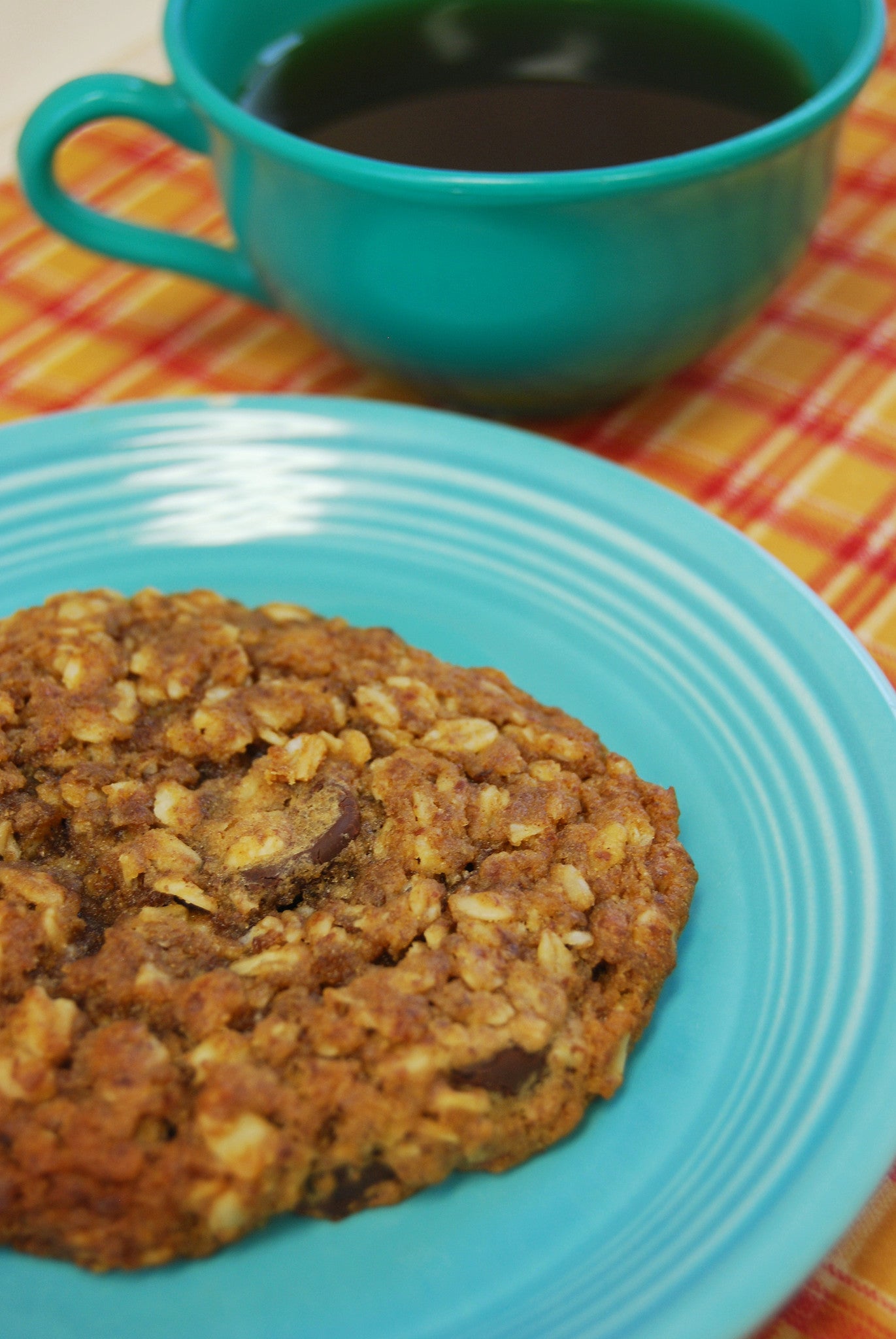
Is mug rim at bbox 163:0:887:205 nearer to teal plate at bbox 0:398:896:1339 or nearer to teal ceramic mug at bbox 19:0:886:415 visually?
teal ceramic mug at bbox 19:0:886:415

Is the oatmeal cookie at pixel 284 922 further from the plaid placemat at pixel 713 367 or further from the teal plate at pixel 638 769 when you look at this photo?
the plaid placemat at pixel 713 367

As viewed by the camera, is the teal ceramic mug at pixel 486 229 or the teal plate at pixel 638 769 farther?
the teal ceramic mug at pixel 486 229

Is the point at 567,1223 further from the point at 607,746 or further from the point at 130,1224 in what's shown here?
the point at 607,746

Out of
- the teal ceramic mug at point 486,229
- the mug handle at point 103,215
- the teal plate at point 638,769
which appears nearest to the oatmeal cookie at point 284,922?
the teal plate at point 638,769

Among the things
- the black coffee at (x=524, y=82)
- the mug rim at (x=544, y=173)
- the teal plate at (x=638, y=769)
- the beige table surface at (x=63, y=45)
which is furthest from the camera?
the beige table surface at (x=63, y=45)

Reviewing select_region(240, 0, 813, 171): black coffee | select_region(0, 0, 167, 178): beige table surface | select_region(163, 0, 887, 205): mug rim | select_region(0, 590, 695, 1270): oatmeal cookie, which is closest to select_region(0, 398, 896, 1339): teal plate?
select_region(0, 590, 695, 1270): oatmeal cookie

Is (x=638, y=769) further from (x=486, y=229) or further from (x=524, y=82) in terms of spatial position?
(x=524, y=82)

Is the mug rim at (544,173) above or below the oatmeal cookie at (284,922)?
above
